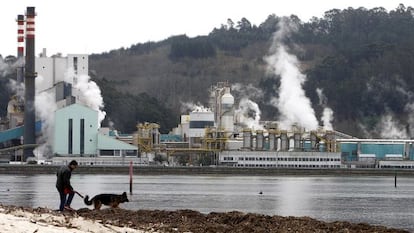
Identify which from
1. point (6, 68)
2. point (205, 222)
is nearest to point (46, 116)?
point (6, 68)

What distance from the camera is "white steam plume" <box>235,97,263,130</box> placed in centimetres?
11681

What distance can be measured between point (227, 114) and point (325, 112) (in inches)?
959

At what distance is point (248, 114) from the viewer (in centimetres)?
12506

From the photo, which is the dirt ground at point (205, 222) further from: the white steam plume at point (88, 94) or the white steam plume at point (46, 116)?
the white steam plume at point (88, 94)

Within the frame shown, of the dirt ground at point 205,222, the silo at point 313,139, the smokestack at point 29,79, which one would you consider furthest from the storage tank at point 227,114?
the dirt ground at point 205,222

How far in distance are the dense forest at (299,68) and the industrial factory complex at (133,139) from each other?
13216mm

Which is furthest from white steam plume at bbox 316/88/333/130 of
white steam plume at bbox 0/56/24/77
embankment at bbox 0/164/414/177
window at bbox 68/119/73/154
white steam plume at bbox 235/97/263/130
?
white steam plume at bbox 0/56/24/77

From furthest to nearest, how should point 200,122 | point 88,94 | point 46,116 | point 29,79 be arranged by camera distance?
point 200,122, point 88,94, point 46,116, point 29,79

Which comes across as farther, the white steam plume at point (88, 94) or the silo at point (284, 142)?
the white steam plume at point (88, 94)

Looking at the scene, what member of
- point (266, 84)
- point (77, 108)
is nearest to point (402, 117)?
point (266, 84)

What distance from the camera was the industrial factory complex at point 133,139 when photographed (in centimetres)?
10012

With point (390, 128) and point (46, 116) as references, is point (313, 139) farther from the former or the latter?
point (390, 128)

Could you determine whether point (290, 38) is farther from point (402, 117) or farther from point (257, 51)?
point (402, 117)

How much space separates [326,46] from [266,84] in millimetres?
36484
